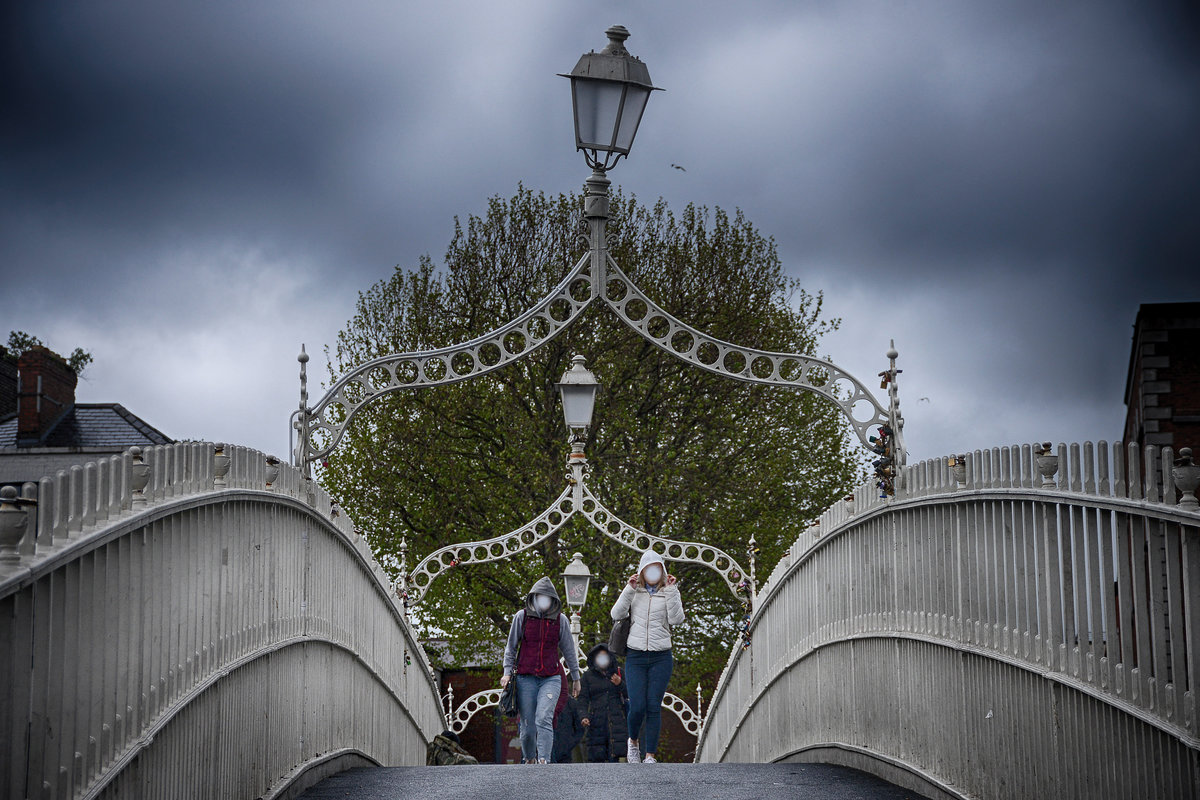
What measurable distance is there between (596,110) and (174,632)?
576 cm

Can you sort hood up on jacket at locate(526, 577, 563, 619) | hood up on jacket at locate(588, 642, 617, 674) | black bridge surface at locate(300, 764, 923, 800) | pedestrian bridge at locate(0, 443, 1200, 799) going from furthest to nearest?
hood up on jacket at locate(588, 642, 617, 674) < hood up on jacket at locate(526, 577, 563, 619) < black bridge surface at locate(300, 764, 923, 800) < pedestrian bridge at locate(0, 443, 1200, 799)

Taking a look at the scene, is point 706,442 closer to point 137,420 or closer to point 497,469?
point 497,469

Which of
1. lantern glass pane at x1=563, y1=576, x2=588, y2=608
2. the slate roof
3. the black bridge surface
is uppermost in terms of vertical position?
the slate roof

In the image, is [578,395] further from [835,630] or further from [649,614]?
[835,630]

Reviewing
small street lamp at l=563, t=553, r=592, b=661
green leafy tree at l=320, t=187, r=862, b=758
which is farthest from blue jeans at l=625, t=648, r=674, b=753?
green leafy tree at l=320, t=187, r=862, b=758

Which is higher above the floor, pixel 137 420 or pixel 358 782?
pixel 137 420

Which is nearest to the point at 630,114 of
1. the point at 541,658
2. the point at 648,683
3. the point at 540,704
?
the point at 541,658

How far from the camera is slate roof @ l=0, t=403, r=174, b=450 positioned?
3105 centimetres

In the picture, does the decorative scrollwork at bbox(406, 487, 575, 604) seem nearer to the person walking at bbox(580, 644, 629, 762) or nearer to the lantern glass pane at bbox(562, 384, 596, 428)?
the lantern glass pane at bbox(562, 384, 596, 428)

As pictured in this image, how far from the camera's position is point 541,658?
36.0 ft

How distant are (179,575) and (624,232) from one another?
20667 mm

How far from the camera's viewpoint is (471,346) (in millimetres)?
10055

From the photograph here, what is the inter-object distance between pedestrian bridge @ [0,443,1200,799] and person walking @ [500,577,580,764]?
1.96 metres

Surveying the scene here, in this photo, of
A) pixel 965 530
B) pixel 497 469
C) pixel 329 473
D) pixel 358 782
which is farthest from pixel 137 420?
pixel 965 530
